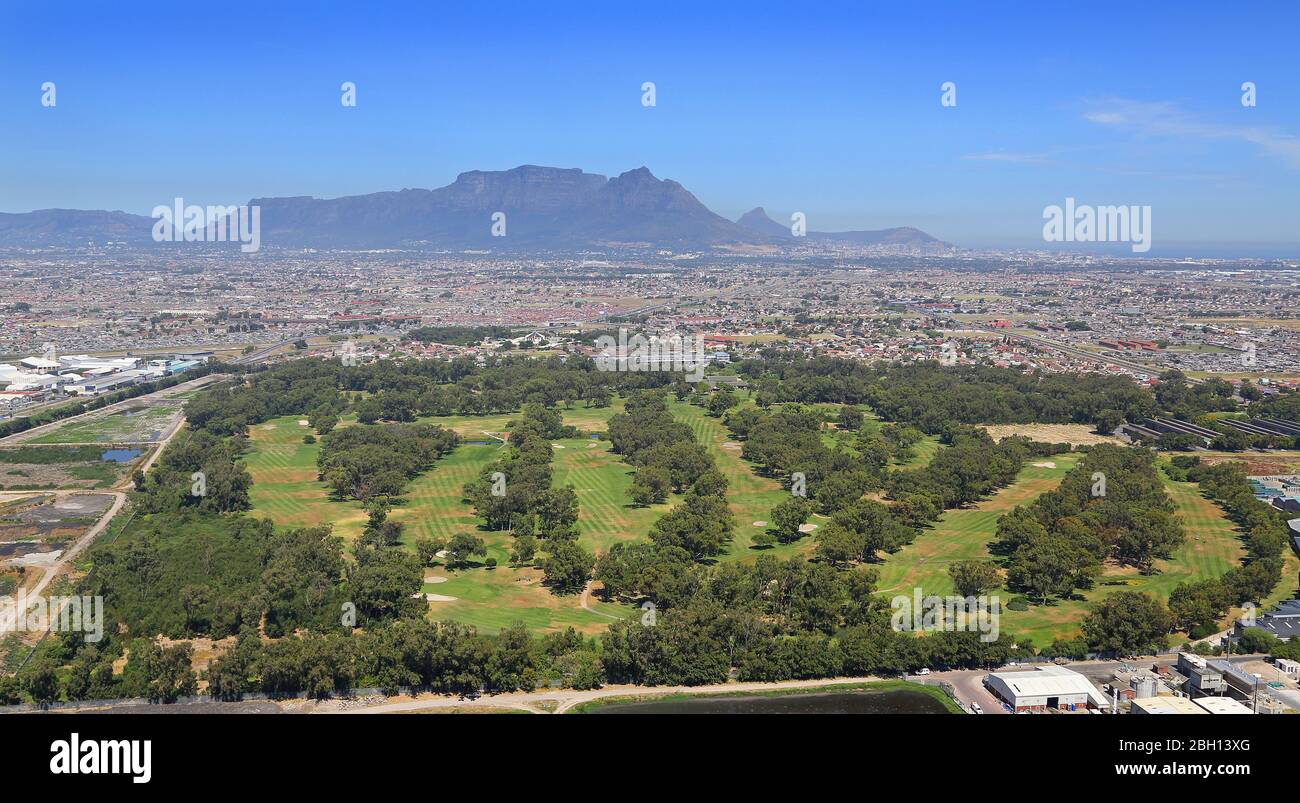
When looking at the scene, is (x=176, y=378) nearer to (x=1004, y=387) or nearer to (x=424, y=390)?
(x=424, y=390)

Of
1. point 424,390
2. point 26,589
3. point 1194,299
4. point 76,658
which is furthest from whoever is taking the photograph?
point 1194,299

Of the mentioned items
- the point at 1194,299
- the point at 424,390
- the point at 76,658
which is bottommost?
the point at 76,658

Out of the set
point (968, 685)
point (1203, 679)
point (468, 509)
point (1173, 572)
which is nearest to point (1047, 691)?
point (968, 685)

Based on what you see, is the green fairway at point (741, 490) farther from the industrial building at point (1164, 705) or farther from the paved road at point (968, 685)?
the industrial building at point (1164, 705)

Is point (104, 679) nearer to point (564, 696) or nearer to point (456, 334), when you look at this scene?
point (564, 696)

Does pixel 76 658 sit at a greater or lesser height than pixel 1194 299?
lesser

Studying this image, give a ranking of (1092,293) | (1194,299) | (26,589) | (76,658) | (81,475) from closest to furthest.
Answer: (76,658) → (26,589) → (81,475) → (1194,299) → (1092,293)
